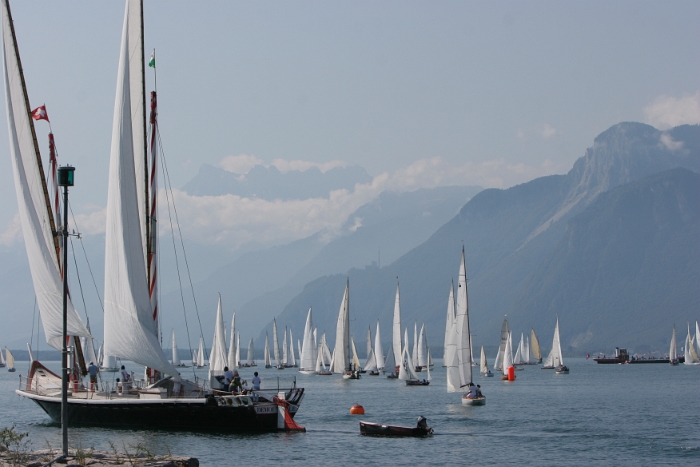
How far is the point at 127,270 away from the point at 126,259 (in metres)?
0.50

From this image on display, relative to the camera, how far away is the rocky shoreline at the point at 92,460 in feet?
105

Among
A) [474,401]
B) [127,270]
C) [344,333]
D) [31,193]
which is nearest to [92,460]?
[127,270]

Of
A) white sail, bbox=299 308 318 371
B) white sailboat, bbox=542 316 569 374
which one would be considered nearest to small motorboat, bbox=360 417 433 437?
white sail, bbox=299 308 318 371

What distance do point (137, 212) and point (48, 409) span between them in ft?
49.1

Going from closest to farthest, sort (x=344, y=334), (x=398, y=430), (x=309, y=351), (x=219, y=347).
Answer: (x=398, y=430)
(x=219, y=347)
(x=344, y=334)
(x=309, y=351)

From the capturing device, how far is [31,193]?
4844 cm

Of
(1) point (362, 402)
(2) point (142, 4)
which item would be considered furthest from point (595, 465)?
(1) point (362, 402)

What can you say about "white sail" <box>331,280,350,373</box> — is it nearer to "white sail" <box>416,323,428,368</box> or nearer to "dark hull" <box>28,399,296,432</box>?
"white sail" <box>416,323,428,368</box>

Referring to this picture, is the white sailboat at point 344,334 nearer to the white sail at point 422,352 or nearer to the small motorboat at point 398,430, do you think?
the white sail at point 422,352

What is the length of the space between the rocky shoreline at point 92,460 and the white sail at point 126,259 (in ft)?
36.7

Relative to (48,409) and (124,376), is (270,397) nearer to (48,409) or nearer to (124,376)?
(124,376)

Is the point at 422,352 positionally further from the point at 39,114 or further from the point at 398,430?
the point at 39,114

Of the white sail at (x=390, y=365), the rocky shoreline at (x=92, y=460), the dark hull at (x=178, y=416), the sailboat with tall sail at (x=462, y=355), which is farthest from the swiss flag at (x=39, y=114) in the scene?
the white sail at (x=390, y=365)

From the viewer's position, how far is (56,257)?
159 ft
